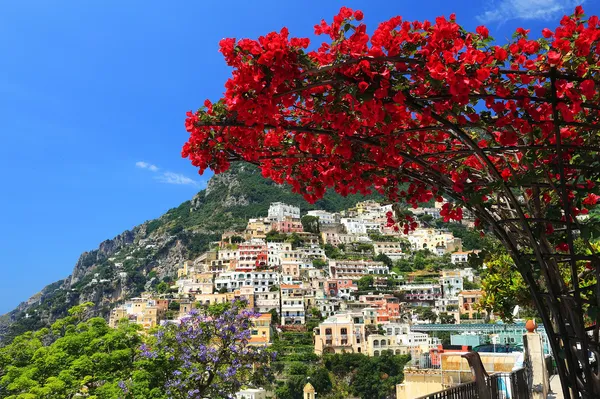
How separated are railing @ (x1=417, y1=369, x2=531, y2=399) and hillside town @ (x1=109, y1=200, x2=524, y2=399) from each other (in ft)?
134

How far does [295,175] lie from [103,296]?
324ft

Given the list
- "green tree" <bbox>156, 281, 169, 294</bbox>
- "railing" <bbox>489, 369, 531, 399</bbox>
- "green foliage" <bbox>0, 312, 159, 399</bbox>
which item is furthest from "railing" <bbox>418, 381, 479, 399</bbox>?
"green tree" <bbox>156, 281, 169, 294</bbox>

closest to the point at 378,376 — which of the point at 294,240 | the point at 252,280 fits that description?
the point at 252,280

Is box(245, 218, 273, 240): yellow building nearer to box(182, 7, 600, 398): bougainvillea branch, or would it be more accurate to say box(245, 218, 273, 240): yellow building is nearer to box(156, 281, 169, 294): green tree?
box(156, 281, 169, 294): green tree

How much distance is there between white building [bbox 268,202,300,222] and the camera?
3505 inches

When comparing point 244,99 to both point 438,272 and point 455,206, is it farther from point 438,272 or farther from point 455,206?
point 438,272

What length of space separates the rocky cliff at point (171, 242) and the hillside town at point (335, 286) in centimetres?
1138

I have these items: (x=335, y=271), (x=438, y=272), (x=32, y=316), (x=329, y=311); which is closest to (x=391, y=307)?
(x=329, y=311)

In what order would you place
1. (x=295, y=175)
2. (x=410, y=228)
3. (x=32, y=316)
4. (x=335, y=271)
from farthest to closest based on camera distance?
(x=32, y=316)
(x=335, y=271)
(x=410, y=228)
(x=295, y=175)

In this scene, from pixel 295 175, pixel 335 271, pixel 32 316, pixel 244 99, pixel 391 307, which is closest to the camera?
pixel 244 99

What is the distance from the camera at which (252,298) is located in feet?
193

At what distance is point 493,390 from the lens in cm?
475

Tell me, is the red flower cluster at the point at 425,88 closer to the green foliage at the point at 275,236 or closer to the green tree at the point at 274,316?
the green tree at the point at 274,316

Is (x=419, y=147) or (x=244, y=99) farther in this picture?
(x=419, y=147)
